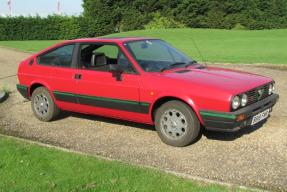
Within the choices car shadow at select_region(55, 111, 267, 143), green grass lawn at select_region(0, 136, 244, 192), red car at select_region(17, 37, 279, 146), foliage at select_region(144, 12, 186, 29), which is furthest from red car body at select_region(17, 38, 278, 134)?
foliage at select_region(144, 12, 186, 29)

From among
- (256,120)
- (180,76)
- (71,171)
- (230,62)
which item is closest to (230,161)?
(256,120)

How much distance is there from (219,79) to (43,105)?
329 centimetres

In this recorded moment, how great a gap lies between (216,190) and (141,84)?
2.37 metres

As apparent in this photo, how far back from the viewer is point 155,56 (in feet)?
23.8

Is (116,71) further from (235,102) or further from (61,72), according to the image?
(235,102)

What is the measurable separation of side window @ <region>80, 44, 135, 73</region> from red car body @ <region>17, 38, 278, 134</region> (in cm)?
8

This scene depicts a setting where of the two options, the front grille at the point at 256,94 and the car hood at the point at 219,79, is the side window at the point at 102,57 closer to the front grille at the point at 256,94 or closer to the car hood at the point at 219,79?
the car hood at the point at 219,79

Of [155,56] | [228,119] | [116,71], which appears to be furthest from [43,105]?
[228,119]

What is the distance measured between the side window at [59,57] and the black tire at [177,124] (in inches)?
79.3

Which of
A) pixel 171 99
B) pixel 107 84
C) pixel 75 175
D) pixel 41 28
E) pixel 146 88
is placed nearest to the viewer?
pixel 75 175

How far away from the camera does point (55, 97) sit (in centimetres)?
799

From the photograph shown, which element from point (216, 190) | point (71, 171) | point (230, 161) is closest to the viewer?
point (216, 190)

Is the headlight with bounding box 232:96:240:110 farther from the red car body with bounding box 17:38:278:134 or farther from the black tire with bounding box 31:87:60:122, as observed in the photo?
the black tire with bounding box 31:87:60:122

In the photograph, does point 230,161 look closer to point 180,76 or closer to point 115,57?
point 180,76
